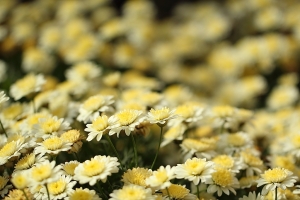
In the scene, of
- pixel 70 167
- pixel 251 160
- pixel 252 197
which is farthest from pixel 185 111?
pixel 70 167

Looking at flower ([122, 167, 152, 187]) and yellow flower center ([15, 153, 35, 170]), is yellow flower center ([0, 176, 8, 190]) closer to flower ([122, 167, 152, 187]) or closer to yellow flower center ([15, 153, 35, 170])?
yellow flower center ([15, 153, 35, 170])

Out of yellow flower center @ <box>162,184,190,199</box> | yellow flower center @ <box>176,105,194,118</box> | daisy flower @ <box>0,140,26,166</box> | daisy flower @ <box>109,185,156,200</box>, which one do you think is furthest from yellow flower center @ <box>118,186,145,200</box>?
yellow flower center @ <box>176,105,194,118</box>

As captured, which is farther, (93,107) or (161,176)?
(93,107)

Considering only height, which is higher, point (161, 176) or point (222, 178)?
point (161, 176)

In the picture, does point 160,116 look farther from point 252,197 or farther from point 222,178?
point 252,197

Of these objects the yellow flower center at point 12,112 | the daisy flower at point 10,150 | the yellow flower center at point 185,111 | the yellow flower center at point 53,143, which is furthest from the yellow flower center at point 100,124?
the yellow flower center at point 12,112

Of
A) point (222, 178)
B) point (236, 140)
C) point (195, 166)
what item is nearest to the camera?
point (195, 166)
